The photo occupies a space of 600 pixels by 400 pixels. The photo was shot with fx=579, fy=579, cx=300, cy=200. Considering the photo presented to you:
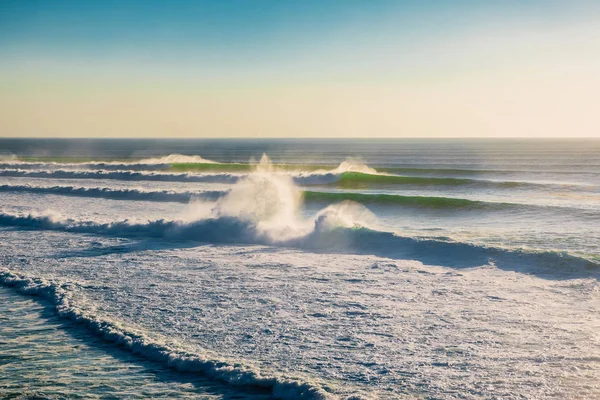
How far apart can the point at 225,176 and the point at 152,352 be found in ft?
107

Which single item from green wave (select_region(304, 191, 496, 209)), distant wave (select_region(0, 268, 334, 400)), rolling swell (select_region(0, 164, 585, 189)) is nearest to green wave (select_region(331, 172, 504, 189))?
rolling swell (select_region(0, 164, 585, 189))

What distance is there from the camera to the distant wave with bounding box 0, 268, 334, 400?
229 inches

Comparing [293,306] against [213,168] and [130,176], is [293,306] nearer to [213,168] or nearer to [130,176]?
[130,176]

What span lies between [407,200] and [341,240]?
1088 cm

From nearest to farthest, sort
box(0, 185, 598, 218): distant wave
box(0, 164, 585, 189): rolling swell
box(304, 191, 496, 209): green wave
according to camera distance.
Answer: box(0, 185, 598, 218): distant wave
box(304, 191, 496, 209): green wave
box(0, 164, 585, 189): rolling swell

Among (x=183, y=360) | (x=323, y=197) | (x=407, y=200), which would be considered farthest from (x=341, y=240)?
(x=323, y=197)

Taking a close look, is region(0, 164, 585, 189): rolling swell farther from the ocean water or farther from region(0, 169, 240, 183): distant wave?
the ocean water

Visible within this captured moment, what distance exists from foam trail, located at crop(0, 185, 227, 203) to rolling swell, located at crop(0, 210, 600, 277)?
8.82 meters

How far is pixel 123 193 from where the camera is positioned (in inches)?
1132

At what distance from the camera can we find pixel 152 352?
6.87m

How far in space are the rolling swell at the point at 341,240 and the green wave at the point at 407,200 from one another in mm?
8775

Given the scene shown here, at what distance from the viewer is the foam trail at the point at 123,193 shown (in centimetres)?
2736

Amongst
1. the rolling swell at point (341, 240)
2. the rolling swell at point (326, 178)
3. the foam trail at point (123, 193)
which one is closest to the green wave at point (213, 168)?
the rolling swell at point (326, 178)

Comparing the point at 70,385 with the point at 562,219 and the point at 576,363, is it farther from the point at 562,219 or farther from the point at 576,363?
the point at 562,219
